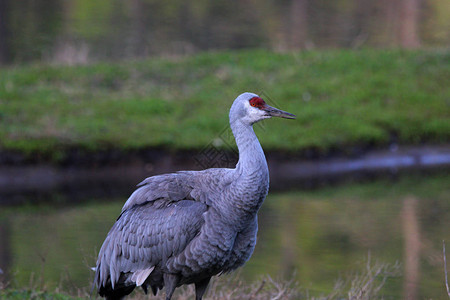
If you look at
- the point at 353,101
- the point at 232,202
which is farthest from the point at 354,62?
the point at 232,202

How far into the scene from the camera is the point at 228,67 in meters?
16.9

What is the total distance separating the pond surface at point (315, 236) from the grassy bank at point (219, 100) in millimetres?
1351

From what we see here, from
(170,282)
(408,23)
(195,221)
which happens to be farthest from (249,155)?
(408,23)

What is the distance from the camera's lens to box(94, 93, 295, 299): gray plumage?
6.07m

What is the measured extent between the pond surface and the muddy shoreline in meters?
0.38

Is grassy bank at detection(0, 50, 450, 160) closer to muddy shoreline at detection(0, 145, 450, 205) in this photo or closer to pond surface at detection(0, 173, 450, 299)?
muddy shoreline at detection(0, 145, 450, 205)

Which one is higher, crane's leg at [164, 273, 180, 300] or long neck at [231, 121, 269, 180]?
long neck at [231, 121, 269, 180]

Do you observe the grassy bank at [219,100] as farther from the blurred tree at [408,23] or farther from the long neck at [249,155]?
the long neck at [249,155]

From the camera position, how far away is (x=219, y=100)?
15250mm

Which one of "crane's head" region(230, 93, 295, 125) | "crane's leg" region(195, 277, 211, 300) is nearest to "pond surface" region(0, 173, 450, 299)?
"crane's leg" region(195, 277, 211, 300)

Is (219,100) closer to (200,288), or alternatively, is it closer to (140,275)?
(200,288)

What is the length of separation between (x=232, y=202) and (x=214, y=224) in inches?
9.5

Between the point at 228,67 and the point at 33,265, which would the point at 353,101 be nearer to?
the point at 228,67

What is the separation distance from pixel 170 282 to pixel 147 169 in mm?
6803
